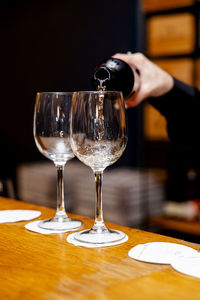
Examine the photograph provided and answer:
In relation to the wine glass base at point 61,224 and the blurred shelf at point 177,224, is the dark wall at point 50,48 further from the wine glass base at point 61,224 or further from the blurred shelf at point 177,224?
the wine glass base at point 61,224

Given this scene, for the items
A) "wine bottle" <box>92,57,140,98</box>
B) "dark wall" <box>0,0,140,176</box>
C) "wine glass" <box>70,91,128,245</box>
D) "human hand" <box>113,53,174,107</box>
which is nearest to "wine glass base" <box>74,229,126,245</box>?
"wine glass" <box>70,91,128,245</box>

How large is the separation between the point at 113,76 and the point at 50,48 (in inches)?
126

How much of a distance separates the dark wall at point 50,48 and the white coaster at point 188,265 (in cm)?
302

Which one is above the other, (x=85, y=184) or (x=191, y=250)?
(x=191, y=250)

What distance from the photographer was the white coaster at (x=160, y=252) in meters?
0.69

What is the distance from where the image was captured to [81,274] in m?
0.64

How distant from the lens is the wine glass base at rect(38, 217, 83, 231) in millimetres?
897

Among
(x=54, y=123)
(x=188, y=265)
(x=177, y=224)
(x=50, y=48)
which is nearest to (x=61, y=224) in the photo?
(x=54, y=123)

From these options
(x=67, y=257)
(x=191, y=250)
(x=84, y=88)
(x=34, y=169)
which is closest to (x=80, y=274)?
(x=67, y=257)

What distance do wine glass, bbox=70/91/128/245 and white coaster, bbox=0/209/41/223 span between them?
21 centimetres

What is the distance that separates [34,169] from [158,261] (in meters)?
3.13

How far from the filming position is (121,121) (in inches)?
31.6

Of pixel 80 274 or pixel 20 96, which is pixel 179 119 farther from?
pixel 20 96

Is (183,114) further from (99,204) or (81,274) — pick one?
Result: (81,274)
